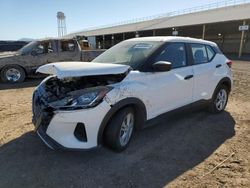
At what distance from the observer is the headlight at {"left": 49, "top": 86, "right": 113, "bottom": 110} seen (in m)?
3.26

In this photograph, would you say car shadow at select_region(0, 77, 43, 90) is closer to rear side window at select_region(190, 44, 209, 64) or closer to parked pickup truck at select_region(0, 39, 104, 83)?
parked pickup truck at select_region(0, 39, 104, 83)

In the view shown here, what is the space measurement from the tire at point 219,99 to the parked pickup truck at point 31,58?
6771 millimetres

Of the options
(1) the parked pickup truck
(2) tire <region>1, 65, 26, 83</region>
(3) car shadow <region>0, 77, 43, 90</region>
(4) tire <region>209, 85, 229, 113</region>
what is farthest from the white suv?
(2) tire <region>1, 65, 26, 83</region>

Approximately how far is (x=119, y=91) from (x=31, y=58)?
7.38m

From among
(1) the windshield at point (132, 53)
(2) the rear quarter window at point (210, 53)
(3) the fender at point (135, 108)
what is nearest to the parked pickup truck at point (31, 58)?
(1) the windshield at point (132, 53)

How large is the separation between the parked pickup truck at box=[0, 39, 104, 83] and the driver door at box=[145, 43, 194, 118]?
6.82 metres

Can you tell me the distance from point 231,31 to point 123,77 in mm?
39645

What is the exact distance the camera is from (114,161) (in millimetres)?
3645

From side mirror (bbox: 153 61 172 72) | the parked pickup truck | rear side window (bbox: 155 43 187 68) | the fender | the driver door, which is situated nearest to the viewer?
the fender

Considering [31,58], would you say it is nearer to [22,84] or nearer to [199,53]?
[22,84]

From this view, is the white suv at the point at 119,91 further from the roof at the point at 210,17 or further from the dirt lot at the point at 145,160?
the roof at the point at 210,17

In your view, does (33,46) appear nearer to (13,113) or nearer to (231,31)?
(13,113)

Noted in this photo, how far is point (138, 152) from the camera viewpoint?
393cm

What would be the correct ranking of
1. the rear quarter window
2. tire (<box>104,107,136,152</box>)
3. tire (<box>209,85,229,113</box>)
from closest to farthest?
tire (<box>104,107,136,152</box>), the rear quarter window, tire (<box>209,85,229,113</box>)
